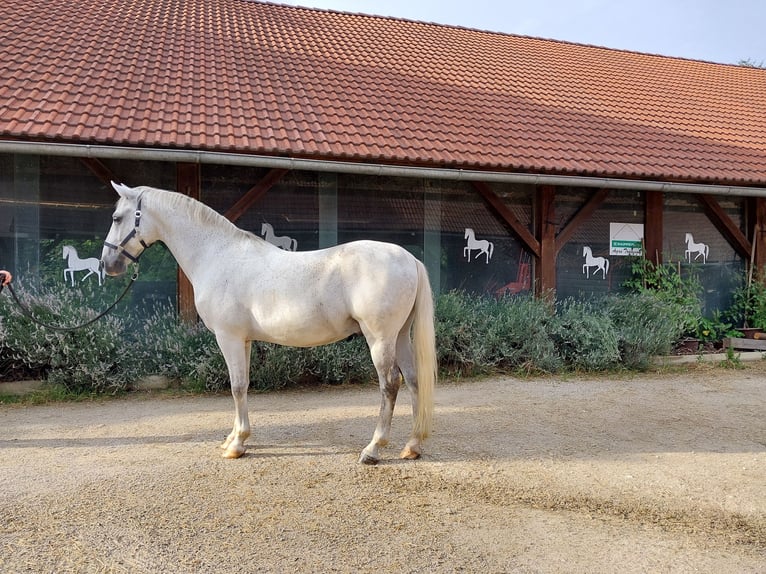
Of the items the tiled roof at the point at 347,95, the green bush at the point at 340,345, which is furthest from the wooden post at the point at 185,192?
the tiled roof at the point at 347,95

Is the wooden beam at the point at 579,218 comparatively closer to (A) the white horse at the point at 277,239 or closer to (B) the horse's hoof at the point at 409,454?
(A) the white horse at the point at 277,239

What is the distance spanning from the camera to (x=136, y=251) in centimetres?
399

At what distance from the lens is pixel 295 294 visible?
3674mm

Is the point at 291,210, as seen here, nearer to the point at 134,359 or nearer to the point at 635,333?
the point at 134,359

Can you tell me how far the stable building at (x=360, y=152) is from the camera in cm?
636

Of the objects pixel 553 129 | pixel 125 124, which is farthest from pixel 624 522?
pixel 553 129

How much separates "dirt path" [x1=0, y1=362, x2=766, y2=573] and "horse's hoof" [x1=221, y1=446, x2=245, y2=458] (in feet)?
0.25

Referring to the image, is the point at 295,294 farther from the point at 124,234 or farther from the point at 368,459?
the point at 124,234

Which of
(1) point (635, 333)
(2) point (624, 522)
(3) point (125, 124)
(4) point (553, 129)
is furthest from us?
(4) point (553, 129)

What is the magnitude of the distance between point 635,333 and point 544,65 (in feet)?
22.1

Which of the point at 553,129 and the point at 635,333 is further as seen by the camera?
the point at 553,129

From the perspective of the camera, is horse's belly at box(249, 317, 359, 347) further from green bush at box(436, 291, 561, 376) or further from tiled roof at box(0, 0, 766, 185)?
tiled roof at box(0, 0, 766, 185)

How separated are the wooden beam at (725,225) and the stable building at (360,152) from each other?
0.03 metres

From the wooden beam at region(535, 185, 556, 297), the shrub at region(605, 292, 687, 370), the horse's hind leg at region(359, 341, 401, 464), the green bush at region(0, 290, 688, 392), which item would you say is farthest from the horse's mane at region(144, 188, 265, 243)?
the shrub at region(605, 292, 687, 370)
